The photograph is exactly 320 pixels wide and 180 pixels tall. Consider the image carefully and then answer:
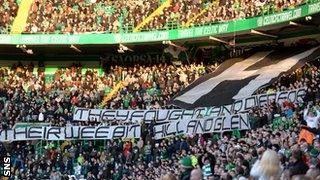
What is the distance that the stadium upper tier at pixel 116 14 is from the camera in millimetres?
27641

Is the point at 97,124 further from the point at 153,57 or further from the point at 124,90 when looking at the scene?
the point at 153,57

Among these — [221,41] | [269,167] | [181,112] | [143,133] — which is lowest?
[143,133]

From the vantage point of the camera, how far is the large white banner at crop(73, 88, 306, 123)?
2075cm

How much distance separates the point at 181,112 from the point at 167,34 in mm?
4804

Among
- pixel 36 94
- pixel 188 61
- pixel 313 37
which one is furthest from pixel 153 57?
pixel 313 37

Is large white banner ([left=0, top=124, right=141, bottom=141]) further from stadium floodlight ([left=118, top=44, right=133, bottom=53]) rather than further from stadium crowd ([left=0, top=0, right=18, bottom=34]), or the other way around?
stadium crowd ([left=0, top=0, right=18, bottom=34])

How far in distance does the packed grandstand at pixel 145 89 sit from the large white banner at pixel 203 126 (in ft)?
0.11

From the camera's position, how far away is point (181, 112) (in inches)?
965

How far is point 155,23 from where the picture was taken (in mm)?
29109

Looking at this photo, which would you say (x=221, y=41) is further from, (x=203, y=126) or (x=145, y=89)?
(x=203, y=126)

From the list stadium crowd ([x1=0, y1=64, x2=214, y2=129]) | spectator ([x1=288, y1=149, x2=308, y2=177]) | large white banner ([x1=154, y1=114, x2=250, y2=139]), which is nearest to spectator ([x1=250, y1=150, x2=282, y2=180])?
spectator ([x1=288, y1=149, x2=308, y2=177])

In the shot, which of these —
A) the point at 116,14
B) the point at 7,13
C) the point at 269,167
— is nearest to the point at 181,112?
the point at 116,14

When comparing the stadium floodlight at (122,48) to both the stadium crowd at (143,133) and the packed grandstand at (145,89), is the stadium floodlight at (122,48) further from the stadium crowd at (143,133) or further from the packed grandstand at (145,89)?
the stadium crowd at (143,133)

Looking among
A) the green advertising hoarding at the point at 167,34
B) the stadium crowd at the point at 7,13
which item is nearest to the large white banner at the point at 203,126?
the green advertising hoarding at the point at 167,34
